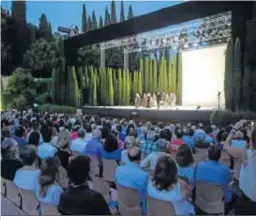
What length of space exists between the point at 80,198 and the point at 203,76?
1282 centimetres

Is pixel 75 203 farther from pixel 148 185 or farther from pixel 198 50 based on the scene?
pixel 198 50

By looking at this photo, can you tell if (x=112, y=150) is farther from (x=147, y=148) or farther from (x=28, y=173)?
(x=28, y=173)

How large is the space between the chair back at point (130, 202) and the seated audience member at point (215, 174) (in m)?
0.55

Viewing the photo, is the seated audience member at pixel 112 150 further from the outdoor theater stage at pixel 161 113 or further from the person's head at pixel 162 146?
the outdoor theater stage at pixel 161 113

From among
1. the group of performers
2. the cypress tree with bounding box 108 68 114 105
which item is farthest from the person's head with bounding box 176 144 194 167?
the cypress tree with bounding box 108 68 114 105

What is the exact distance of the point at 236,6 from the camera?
30.6 feet

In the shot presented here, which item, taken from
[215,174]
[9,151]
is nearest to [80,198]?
[215,174]

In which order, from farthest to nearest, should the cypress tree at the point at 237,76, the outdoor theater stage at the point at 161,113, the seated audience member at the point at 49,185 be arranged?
the outdoor theater stage at the point at 161,113 → the cypress tree at the point at 237,76 → the seated audience member at the point at 49,185

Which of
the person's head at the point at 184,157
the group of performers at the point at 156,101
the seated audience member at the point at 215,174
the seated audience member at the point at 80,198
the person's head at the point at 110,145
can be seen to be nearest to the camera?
the seated audience member at the point at 80,198

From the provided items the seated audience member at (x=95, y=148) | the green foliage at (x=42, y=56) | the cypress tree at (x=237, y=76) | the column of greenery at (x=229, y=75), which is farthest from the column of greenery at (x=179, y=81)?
the seated audience member at (x=95, y=148)

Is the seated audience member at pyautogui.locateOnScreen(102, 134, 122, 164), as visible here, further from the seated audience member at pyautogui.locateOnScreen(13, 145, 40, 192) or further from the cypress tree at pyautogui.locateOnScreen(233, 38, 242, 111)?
the cypress tree at pyautogui.locateOnScreen(233, 38, 242, 111)

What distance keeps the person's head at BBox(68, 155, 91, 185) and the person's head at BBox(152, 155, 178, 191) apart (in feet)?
1.64

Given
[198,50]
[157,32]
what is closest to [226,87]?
[157,32]

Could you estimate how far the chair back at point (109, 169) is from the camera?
12.7ft
